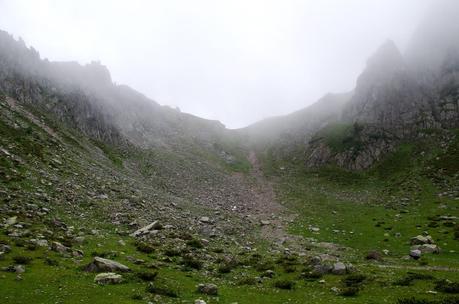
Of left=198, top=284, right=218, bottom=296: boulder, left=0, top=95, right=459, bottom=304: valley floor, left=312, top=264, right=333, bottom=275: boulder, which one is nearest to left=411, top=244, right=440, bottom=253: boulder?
left=0, top=95, right=459, bottom=304: valley floor

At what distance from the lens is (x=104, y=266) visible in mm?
22500

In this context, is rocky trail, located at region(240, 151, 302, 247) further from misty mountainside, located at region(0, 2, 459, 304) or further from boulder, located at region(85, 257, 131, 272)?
boulder, located at region(85, 257, 131, 272)

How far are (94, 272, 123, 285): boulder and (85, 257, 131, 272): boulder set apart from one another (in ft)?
3.70

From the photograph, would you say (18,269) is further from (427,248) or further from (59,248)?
(427,248)

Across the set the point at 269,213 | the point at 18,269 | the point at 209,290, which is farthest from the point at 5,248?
the point at 269,213

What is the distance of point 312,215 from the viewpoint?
58.9 m

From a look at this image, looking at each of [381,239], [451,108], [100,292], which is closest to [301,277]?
[100,292]

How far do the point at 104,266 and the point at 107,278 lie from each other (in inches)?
77.2

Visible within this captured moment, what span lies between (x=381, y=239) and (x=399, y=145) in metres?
56.3

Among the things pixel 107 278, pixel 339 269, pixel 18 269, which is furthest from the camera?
pixel 339 269

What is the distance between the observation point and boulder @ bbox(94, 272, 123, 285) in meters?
20.5

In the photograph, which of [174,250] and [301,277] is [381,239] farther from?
[174,250]

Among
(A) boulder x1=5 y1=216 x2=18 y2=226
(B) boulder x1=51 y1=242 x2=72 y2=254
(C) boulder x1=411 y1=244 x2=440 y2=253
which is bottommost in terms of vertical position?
(C) boulder x1=411 y1=244 x2=440 y2=253

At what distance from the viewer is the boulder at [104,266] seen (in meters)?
22.2
